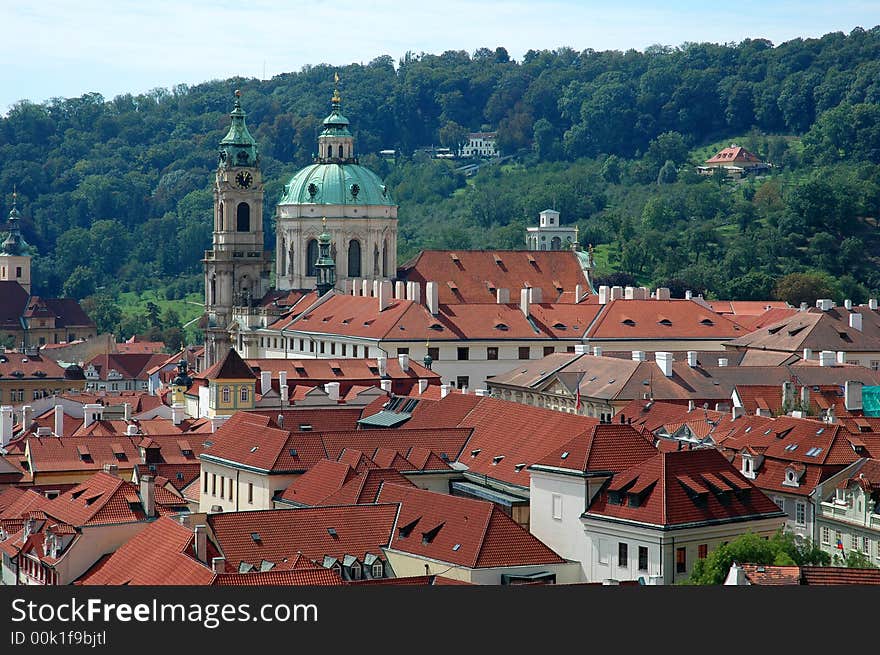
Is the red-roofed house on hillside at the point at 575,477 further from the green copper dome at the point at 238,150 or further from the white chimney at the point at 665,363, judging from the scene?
the green copper dome at the point at 238,150

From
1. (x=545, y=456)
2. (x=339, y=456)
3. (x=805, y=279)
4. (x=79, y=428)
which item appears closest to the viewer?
(x=545, y=456)

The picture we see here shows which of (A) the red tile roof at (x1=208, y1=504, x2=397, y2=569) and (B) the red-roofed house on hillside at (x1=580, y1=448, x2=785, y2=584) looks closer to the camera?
(A) the red tile roof at (x1=208, y1=504, x2=397, y2=569)

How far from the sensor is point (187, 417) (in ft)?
304

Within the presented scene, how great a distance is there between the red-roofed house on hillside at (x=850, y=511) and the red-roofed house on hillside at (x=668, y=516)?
2603 millimetres

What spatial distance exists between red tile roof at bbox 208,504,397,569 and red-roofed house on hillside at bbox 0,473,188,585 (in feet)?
12.5

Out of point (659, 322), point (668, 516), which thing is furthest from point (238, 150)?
point (668, 516)

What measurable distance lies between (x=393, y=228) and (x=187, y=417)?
141 feet

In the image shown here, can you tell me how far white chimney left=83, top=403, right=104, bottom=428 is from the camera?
90.5m

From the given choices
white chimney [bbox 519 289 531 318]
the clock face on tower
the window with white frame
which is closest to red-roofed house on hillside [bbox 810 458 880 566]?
the window with white frame

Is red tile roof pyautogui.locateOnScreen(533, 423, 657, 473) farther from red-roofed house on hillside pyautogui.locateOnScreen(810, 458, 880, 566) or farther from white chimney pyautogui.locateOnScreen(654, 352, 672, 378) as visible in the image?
white chimney pyautogui.locateOnScreen(654, 352, 672, 378)

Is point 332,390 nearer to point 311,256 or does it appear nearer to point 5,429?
Result: point 5,429

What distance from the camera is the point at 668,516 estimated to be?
55469 mm

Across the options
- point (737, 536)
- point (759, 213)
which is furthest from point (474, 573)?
point (759, 213)

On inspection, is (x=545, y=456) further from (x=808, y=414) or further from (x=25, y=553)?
(x=808, y=414)
